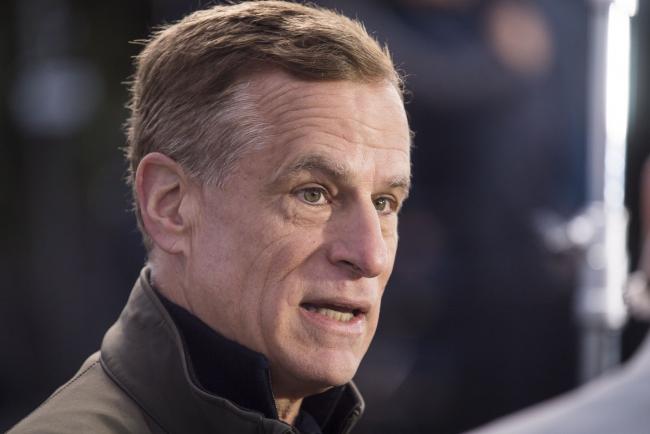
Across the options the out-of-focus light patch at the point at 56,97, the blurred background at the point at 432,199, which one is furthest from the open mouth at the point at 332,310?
the out-of-focus light patch at the point at 56,97

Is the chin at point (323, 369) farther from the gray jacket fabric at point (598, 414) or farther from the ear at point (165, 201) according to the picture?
the gray jacket fabric at point (598, 414)

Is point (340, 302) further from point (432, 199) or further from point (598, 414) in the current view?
point (432, 199)

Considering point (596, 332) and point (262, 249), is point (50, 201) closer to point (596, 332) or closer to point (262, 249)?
point (596, 332)

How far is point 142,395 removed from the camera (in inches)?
57.5

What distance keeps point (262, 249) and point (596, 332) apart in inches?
106

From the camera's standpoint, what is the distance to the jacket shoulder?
136 cm

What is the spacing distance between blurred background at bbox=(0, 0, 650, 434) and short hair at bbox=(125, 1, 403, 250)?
108 inches

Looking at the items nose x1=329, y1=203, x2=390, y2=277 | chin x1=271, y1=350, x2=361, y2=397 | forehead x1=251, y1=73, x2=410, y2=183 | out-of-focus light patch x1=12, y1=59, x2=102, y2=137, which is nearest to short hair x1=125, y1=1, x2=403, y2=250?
forehead x1=251, y1=73, x2=410, y2=183

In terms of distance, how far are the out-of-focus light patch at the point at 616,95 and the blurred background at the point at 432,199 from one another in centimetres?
37

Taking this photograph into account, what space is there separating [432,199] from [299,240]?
3237 millimetres

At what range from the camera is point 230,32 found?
4.99 feet

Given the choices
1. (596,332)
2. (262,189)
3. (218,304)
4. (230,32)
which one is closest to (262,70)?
(230,32)

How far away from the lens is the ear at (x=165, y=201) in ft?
5.09

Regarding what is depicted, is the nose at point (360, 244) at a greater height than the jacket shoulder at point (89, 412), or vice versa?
the nose at point (360, 244)
